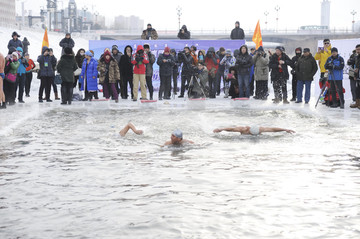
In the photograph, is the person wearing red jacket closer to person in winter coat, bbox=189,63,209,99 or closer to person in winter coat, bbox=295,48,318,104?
person in winter coat, bbox=189,63,209,99

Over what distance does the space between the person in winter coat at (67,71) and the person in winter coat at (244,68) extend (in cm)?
592

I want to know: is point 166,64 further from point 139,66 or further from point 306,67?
point 306,67

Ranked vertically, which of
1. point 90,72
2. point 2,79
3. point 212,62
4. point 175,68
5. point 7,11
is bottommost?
point 2,79

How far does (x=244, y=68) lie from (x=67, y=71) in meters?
6.37

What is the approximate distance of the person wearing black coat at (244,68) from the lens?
2103 centimetres

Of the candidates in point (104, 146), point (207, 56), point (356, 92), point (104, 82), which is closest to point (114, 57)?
point (104, 82)

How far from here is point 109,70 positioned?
20.7 metres

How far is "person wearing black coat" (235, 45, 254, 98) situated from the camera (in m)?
21.0

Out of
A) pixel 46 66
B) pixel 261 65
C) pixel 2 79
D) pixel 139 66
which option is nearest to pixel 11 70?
pixel 2 79

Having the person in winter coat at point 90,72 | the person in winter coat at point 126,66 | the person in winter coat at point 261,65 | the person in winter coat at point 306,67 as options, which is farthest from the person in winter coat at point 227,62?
the person in winter coat at point 90,72

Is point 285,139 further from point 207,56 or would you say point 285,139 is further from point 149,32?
point 149,32

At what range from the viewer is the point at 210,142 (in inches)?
455

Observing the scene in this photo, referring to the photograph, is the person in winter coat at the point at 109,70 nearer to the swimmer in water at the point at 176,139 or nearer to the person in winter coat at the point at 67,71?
the person in winter coat at the point at 67,71

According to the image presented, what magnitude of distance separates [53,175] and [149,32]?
17994mm
